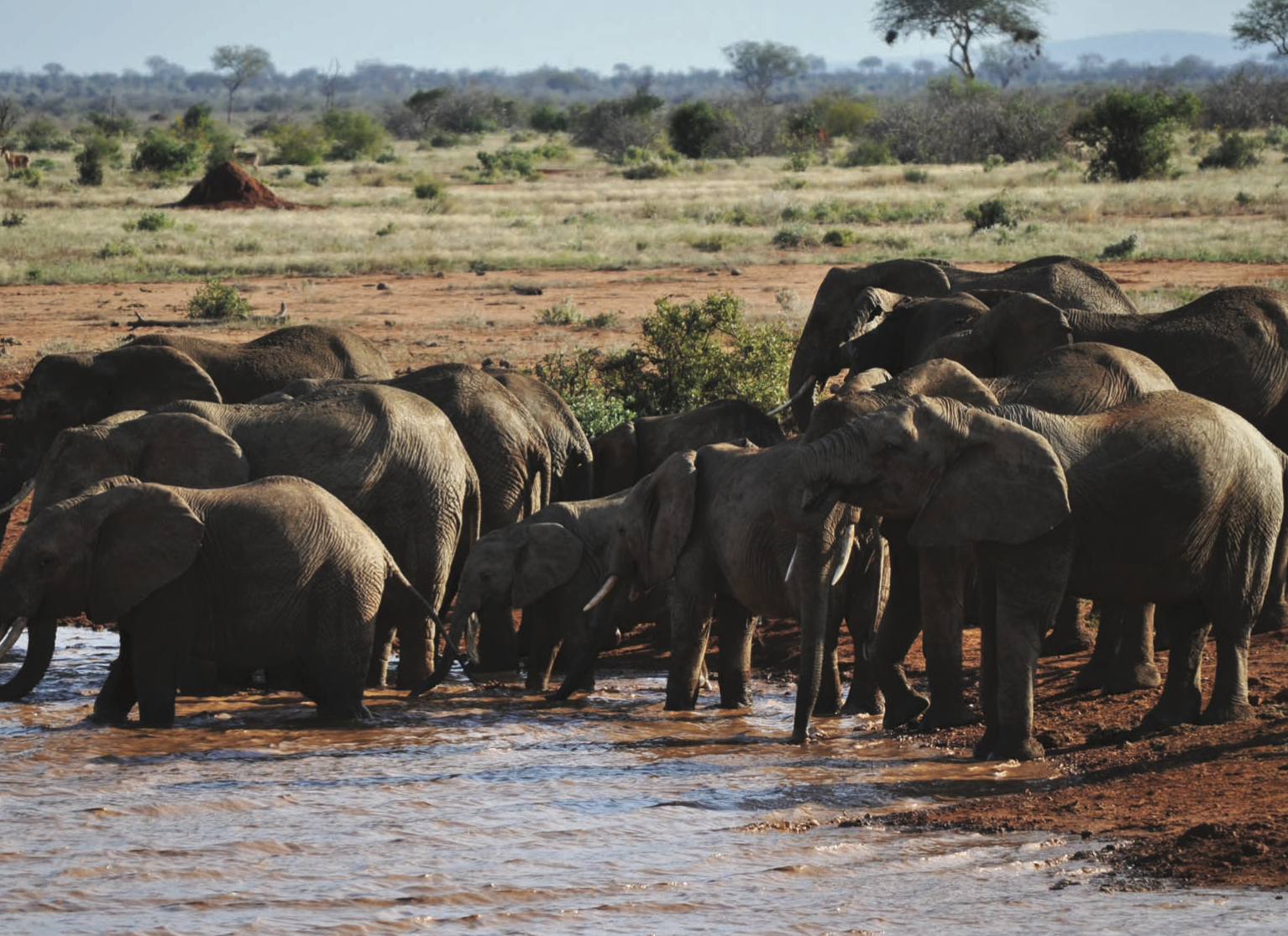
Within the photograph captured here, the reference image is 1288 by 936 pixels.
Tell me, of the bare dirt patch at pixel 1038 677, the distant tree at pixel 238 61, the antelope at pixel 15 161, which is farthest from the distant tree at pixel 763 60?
the bare dirt patch at pixel 1038 677

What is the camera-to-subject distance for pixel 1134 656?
9.00 metres

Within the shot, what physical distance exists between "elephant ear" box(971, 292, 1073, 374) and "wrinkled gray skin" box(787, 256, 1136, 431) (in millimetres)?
2096

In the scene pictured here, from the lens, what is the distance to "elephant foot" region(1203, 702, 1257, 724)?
7.96m

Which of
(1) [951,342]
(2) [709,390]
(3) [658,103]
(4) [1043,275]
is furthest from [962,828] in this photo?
(3) [658,103]

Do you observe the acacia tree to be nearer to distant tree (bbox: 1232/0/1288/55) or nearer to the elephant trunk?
distant tree (bbox: 1232/0/1288/55)

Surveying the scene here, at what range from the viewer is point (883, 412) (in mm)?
7359

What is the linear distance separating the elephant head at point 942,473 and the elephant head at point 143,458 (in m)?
3.87

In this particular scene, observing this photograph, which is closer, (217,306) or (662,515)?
(662,515)

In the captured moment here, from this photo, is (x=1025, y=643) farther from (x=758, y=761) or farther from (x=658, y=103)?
(x=658, y=103)

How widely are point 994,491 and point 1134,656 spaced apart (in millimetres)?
2157

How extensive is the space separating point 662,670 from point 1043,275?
447 cm

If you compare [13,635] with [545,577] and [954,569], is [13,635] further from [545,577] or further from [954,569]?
[954,569]

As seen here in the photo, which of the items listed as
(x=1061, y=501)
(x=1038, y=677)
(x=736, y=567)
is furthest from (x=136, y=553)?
(x=1038, y=677)

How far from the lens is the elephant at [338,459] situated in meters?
9.89
